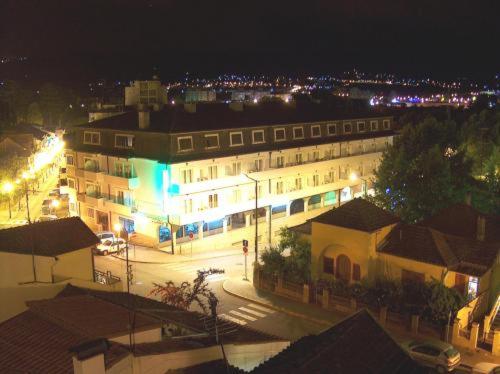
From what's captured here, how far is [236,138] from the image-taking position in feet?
162

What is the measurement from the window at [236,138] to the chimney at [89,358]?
1516 inches

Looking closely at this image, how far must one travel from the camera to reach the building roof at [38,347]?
12.4 m

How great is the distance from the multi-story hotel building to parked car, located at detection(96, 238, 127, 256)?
3.46m

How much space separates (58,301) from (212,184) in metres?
30.0

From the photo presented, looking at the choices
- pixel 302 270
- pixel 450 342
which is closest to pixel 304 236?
pixel 302 270

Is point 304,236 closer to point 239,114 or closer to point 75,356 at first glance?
point 239,114

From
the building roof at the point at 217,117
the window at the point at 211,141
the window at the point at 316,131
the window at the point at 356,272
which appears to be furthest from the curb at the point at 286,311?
the window at the point at 316,131

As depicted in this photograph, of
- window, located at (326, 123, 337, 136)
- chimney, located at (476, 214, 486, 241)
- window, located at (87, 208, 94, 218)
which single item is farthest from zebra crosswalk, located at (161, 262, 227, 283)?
window, located at (326, 123, 337, 136)

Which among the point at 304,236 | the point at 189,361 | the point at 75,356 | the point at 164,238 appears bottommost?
the point at 164,238

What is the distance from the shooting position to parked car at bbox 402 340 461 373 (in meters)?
23.0

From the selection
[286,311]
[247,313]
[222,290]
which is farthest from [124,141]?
[286,311]

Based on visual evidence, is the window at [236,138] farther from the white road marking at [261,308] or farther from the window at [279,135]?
the white road marking at [261,308]

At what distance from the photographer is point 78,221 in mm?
26359

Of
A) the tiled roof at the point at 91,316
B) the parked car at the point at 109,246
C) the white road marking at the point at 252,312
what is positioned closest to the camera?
the tiled roof at the point at 91,316
